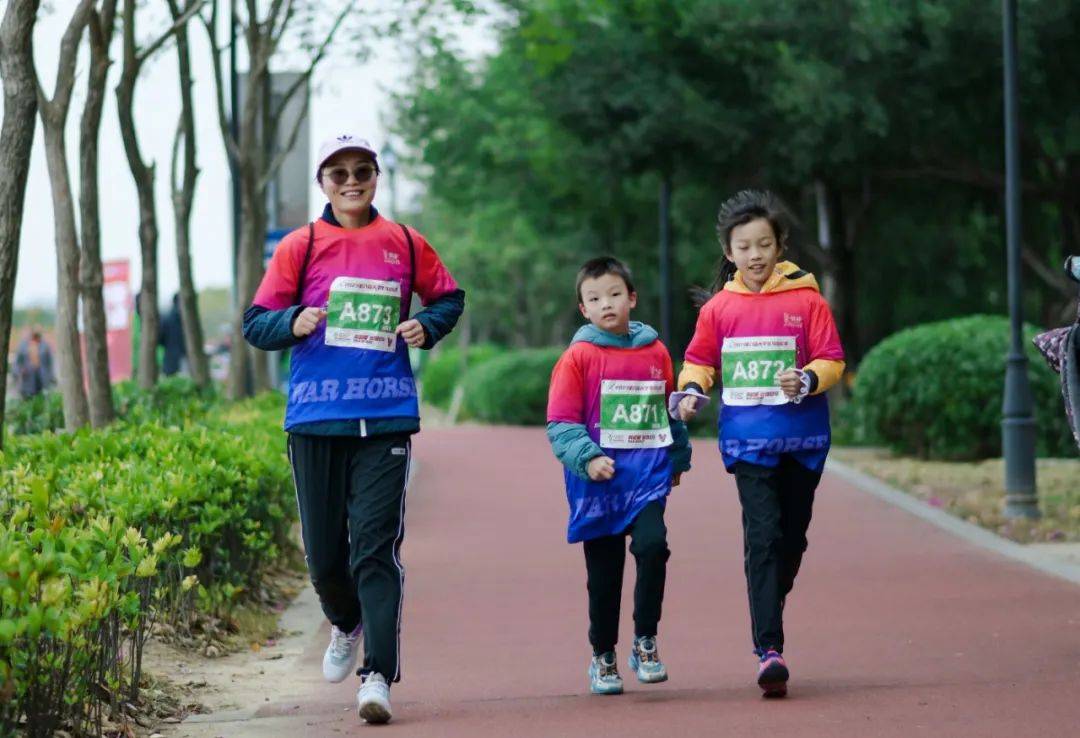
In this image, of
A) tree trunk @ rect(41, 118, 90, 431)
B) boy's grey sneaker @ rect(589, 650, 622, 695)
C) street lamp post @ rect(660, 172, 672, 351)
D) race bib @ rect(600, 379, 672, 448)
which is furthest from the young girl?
street lamp post @ rect(660, 172, 672, 351)

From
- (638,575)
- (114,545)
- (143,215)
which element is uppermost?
(143,215)

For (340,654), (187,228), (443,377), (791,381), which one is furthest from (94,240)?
(443,377)

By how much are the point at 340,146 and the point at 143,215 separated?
1197cm

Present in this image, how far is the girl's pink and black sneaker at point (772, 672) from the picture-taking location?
6.74m

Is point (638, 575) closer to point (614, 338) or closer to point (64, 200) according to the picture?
point (614, 338)

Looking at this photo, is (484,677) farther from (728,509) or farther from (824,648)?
Result: (728,509)

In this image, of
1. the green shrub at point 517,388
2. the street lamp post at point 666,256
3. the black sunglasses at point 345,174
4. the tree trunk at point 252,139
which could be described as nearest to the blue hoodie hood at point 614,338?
the black sunglasses at point 345,174

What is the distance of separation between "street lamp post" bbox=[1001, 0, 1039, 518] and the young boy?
7.98 m

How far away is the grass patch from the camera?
1371 cm

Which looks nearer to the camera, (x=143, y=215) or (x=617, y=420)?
(x=617, y=420)

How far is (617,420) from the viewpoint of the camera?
6887 millimetres

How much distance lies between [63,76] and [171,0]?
5000mm

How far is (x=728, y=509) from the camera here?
633 inches

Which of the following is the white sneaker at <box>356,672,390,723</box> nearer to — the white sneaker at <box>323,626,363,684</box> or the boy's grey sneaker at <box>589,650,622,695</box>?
the white sneaker at <box>323,626,363,684</box>
